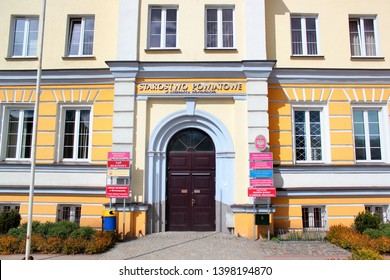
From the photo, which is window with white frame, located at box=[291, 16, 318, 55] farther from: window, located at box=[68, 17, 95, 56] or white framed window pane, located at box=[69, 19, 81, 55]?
white framed window pane, located at box=[69, 19, 81, 55]

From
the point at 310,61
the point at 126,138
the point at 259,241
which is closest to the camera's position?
the point at 259,241

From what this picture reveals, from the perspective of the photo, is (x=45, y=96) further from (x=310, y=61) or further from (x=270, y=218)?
(x=310, y=61)

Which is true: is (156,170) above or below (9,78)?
below

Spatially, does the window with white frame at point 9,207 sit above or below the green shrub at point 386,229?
above

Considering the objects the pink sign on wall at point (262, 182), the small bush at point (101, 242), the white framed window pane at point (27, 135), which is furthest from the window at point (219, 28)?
the white framed window pane at point (27, 135)

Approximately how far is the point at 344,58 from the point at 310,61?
1.34 metres

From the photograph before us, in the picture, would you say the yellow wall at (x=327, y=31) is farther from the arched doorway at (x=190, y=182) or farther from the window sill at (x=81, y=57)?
the window sill at (x=81, y=57)

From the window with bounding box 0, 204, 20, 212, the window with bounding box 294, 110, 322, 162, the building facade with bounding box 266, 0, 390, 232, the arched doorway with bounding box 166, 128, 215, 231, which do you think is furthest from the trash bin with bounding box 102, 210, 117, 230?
the window with bounding box 294, 110, 322, 162

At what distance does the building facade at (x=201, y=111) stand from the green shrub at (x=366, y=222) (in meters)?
0.91

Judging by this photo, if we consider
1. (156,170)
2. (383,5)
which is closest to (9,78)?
(156,170)

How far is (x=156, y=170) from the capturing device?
11078 mm

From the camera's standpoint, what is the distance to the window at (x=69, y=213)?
11547 mm

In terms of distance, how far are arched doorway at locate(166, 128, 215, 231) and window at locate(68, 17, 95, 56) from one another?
16.5 ft

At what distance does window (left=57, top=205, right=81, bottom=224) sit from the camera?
37.9 feet
